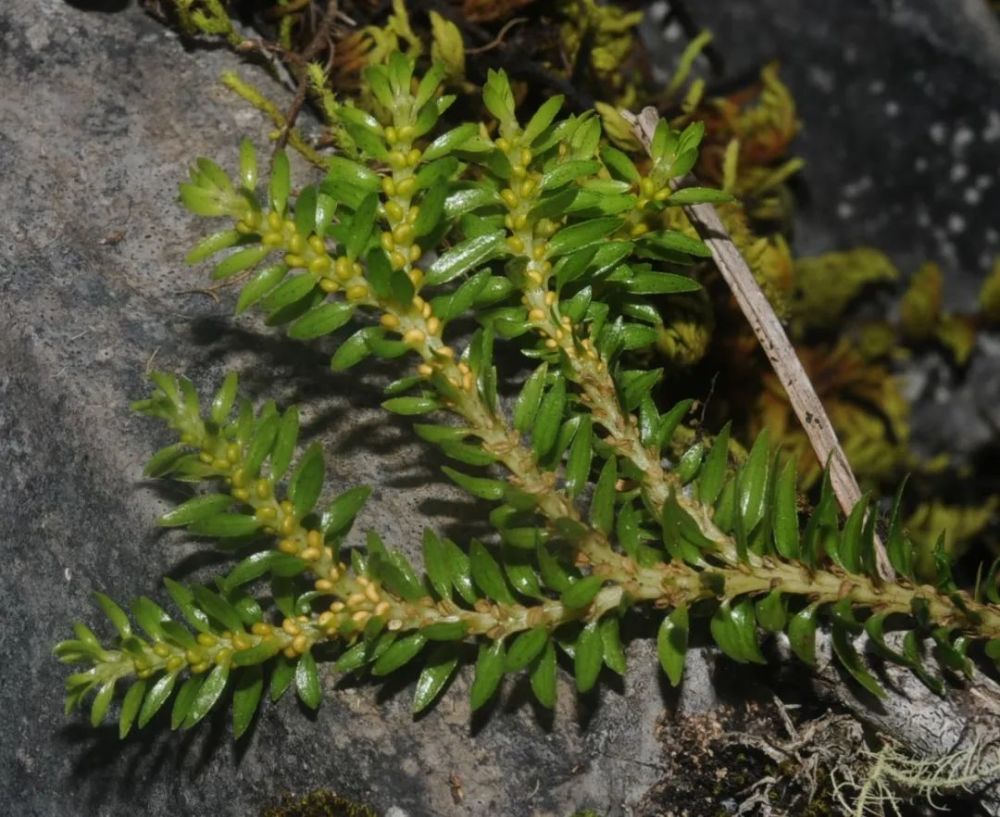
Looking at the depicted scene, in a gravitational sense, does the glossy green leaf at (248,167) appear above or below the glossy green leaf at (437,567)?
above

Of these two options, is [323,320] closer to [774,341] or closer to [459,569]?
[459,569]

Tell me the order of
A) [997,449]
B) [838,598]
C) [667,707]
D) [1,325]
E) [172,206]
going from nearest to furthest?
[838,598] < [667,707] < [1,325] < [172,206] < [997,449]

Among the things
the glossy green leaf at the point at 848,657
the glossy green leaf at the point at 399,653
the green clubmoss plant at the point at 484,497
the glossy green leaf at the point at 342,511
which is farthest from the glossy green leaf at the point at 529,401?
the glossy green leaf at the point at 848,657

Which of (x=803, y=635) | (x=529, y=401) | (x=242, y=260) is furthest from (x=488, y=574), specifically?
(x=242, y=260)

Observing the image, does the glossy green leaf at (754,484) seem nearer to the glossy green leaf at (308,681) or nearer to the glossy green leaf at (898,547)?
the glossy green leaf at (898,547)

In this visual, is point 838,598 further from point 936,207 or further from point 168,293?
point 936,207

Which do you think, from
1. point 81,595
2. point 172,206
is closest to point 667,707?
point 81,595
